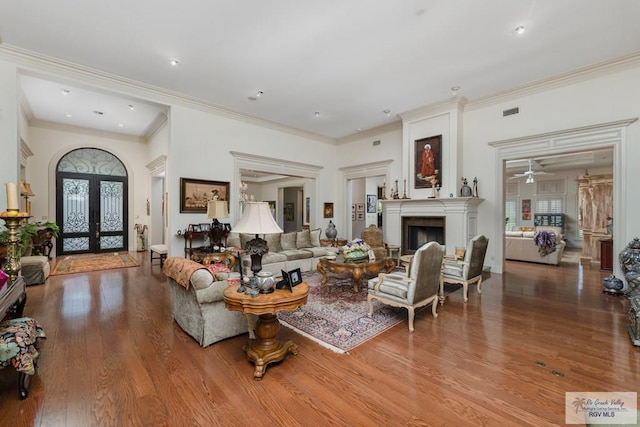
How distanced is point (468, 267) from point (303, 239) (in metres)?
3.61

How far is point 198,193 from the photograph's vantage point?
6.14 m

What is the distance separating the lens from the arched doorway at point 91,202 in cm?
784

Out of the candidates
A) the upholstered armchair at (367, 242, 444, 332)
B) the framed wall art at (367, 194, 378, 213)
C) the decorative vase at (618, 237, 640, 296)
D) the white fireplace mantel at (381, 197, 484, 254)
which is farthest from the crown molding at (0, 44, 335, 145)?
the decorative vase at (618, 237, 640, 296)

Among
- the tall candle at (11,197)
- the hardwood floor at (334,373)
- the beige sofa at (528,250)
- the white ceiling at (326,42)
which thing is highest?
the white ceiling at (326,42)

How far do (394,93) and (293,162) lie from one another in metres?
3.37

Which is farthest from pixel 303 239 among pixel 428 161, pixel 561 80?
pixel 561 80

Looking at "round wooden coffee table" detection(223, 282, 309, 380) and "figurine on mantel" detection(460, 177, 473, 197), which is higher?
"figurine on mantel" detection(460, 177, 473, 197)

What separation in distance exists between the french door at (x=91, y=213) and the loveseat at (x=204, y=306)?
722 cm

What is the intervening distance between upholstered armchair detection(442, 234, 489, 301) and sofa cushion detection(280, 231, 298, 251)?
3.33 meters

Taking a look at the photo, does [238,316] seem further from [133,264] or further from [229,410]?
[133,264]

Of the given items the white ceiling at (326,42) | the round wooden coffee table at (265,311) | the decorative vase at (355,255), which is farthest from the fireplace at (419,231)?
the round wooden coffee table at (265,311)

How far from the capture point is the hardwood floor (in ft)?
6.19

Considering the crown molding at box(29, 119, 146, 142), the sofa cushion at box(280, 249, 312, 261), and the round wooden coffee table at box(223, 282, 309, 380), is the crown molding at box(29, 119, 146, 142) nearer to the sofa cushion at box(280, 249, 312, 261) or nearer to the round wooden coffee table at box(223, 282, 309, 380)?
the sofa cushion at box(280, 249, 312, 261)

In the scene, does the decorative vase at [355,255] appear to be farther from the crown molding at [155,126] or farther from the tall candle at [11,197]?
the crown molding at [155,126]
